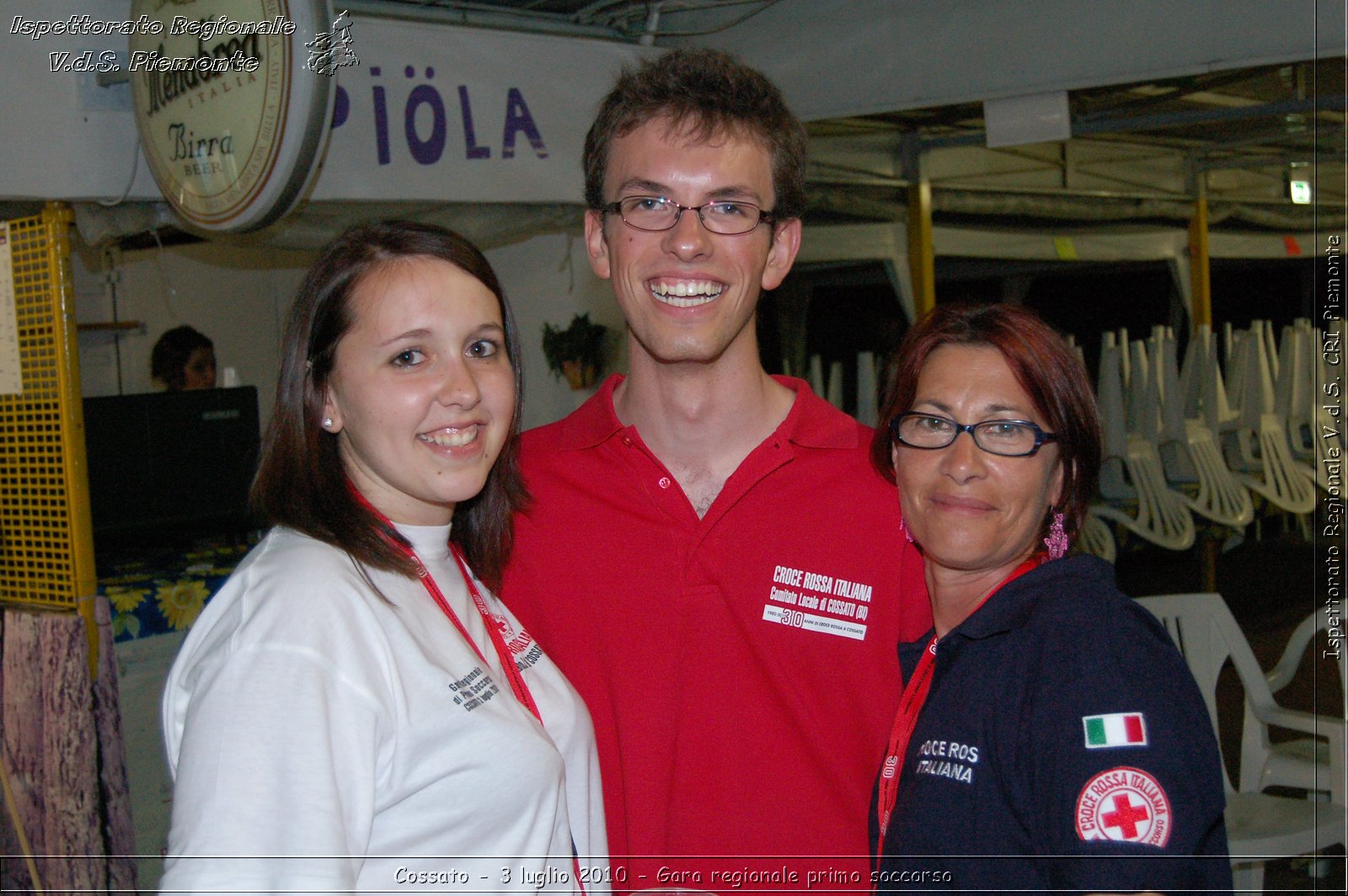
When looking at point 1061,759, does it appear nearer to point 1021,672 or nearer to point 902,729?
point 1021,672

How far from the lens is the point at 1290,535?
10.1 metres

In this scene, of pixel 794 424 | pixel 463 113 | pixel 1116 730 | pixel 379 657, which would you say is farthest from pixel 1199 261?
pixel 379 657

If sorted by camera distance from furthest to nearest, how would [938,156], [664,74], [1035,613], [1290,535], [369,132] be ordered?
[1290,535], [938,156], [369,132], [664,74], [1035,613]

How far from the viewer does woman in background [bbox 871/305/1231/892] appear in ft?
4.27


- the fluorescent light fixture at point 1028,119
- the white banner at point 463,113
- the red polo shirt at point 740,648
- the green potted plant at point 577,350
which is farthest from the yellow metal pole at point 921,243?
the red polo shirt at point 740,648

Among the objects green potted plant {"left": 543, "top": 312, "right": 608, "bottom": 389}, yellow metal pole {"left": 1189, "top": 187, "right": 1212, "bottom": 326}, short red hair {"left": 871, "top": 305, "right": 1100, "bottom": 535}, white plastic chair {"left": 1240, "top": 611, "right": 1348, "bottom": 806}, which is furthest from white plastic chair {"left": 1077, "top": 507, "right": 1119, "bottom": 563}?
short red hair {"left": 871, "top": 305, "right": 1100, "bottom": 535}

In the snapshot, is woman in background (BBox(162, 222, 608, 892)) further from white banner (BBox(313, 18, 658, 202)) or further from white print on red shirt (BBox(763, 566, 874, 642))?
white banner (BBox(313, 18, 658, 202))

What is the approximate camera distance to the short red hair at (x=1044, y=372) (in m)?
1.66

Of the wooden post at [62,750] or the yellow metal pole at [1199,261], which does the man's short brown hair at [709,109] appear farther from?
the yellow metal pole at [1199,261]

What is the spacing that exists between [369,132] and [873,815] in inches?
124

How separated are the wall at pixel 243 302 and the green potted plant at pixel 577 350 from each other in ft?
0.23

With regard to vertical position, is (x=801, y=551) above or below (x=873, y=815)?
above

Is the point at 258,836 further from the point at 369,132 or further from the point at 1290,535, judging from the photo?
the point at 1290,535

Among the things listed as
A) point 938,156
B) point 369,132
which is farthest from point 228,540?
point 938,156
